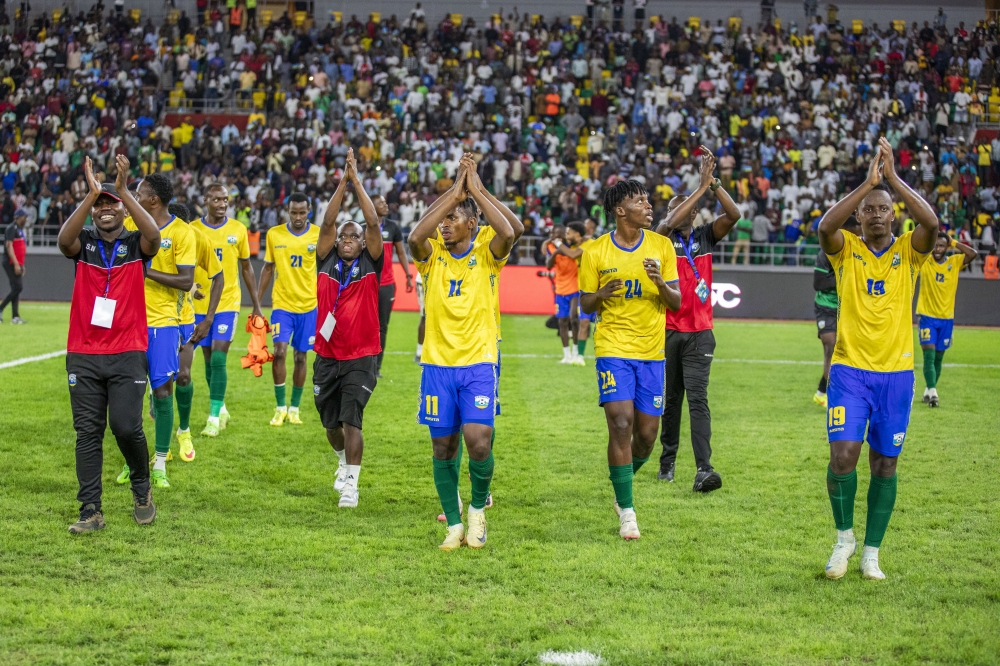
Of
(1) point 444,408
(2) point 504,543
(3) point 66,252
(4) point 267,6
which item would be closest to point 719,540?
(2) point 504,543

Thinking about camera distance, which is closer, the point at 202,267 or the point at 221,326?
the point at 202,267

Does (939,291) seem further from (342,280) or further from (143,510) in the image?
(143,510)

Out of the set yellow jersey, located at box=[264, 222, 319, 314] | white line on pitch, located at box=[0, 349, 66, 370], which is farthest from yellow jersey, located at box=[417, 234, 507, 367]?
white line on pitch, located at box=[0, 349, 66, 370]

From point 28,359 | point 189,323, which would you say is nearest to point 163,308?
point 189,323

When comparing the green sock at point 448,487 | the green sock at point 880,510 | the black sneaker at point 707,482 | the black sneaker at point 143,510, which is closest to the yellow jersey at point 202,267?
the black sneaker at point 143,510

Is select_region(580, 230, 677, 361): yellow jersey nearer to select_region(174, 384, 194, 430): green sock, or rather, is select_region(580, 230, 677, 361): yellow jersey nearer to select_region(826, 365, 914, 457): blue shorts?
select_region(826, 365, 914, 457): blue shorts

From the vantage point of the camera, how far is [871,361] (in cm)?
602

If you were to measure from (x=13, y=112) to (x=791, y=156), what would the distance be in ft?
81.1

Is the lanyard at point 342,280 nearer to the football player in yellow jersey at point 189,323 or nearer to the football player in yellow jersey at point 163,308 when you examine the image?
the football player in yellow jersey at point 163,308

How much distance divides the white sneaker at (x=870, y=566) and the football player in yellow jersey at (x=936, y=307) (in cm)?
791

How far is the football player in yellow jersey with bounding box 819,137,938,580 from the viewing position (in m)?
5.98

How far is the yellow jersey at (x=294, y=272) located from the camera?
34.6 feet

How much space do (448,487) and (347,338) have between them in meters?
1.78

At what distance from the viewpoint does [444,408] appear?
257 inches
